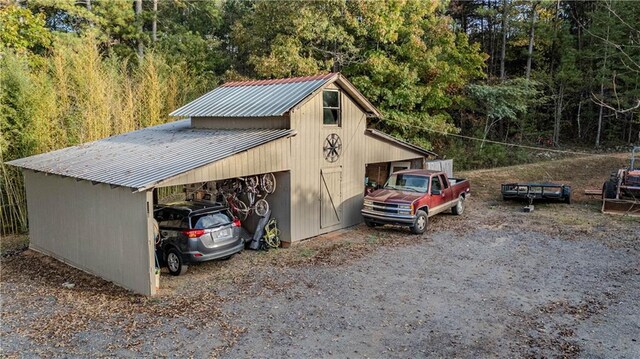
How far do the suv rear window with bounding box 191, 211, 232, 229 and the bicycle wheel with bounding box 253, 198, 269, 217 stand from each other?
5.36ft

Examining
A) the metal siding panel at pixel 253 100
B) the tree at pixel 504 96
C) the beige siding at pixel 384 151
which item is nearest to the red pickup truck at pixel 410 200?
the beige siding at pixel 384 151

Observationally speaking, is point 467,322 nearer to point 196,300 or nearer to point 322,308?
point 322,308

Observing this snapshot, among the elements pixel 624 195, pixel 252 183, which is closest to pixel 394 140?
pixel 252 183

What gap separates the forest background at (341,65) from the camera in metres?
14.4

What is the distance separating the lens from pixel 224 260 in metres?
10.1

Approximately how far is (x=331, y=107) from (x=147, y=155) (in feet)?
17.3

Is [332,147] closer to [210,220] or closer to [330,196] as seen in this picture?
[330,196]

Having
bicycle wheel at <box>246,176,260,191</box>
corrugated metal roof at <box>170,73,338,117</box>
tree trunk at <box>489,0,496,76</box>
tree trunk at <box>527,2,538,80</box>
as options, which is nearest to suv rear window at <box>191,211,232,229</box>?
bicycle wheel at <box>246,176,260,191</box>

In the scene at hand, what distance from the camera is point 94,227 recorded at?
933 cm

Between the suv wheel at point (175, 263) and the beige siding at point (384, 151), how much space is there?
7.05 metres

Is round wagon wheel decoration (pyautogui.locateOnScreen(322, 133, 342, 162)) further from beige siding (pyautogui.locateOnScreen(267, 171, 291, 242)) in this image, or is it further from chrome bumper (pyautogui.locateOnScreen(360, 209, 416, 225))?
chrome bumper (pyautogui.locateOnScreen(360, 209, 416, 225))

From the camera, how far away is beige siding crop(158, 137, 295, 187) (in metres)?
8.68

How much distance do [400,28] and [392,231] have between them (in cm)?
1305

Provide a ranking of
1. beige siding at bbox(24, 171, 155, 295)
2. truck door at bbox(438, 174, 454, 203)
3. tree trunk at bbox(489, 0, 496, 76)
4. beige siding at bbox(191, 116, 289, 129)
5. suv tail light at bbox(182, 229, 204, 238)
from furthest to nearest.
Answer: tree trunk at bbox(489, 0, 496, 76), truck door at bbox(438, 174, 454, 203), beige siding at bbox(191, 116, 289, 129), suv tail light at bbox(182, 229, 204, 238), beige siding at bbox(24, 171, 155, 295)
